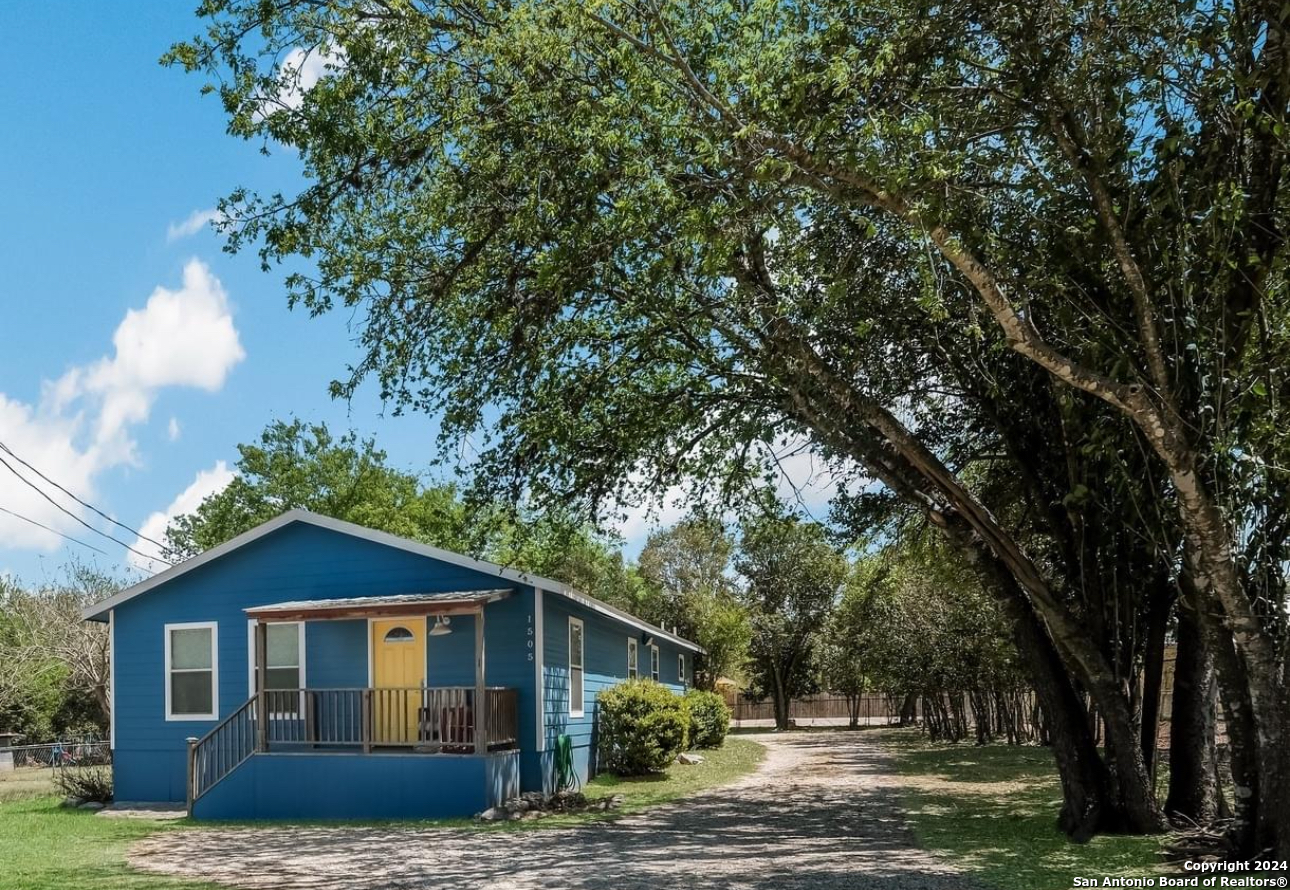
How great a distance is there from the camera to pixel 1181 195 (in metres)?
7.46

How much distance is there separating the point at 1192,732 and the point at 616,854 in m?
5.70

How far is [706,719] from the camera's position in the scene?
974 inches

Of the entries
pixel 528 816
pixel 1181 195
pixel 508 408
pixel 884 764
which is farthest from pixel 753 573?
pixel 1181 195

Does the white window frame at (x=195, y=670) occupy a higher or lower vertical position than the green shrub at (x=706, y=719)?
higher

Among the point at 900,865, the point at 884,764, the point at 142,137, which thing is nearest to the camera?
the point at 900,865

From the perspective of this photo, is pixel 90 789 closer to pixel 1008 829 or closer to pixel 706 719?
pixel 706 719

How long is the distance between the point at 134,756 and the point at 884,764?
1348 centimetres

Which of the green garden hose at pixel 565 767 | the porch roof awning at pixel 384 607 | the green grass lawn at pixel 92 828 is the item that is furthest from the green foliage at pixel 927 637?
the porch roof awning at pixel 384 607

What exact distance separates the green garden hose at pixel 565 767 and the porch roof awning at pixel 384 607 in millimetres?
2725

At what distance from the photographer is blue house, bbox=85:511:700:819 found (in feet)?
45.9

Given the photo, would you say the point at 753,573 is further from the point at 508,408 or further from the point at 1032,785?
the point at 508,408

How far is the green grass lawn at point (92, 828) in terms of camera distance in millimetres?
9312

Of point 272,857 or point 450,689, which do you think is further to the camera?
point 450,689

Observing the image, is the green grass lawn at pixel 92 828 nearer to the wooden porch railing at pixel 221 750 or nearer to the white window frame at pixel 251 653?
the wooden porch railing at pixel 221 750
